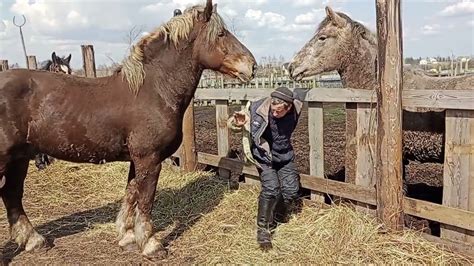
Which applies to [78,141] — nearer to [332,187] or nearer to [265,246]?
[265,246]

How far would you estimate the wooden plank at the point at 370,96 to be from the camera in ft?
11.9

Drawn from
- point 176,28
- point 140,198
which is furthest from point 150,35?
point 140,198

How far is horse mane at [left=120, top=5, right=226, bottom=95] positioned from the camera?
4.35 meters

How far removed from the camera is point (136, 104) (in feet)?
14.1

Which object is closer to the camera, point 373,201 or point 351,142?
point 373,201

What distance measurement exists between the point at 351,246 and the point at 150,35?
2703 mm

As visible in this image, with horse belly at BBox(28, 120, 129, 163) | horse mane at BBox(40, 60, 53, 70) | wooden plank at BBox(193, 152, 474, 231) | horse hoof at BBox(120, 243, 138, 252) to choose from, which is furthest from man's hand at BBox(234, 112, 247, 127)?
horse mane at BBox(40, 60, 53, 70)

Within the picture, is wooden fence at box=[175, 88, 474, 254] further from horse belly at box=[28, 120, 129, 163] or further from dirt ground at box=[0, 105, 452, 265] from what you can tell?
horse belly at box=[28, 120, 129, 163]

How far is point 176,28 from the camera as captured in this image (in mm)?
4371

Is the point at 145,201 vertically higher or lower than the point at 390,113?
lower

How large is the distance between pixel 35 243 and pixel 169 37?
2.45 meters

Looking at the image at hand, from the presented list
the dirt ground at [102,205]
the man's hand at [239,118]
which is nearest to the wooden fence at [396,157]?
the dirt ground at [102,205]

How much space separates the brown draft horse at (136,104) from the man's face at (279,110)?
0.47 m

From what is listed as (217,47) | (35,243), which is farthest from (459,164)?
(35,243)
